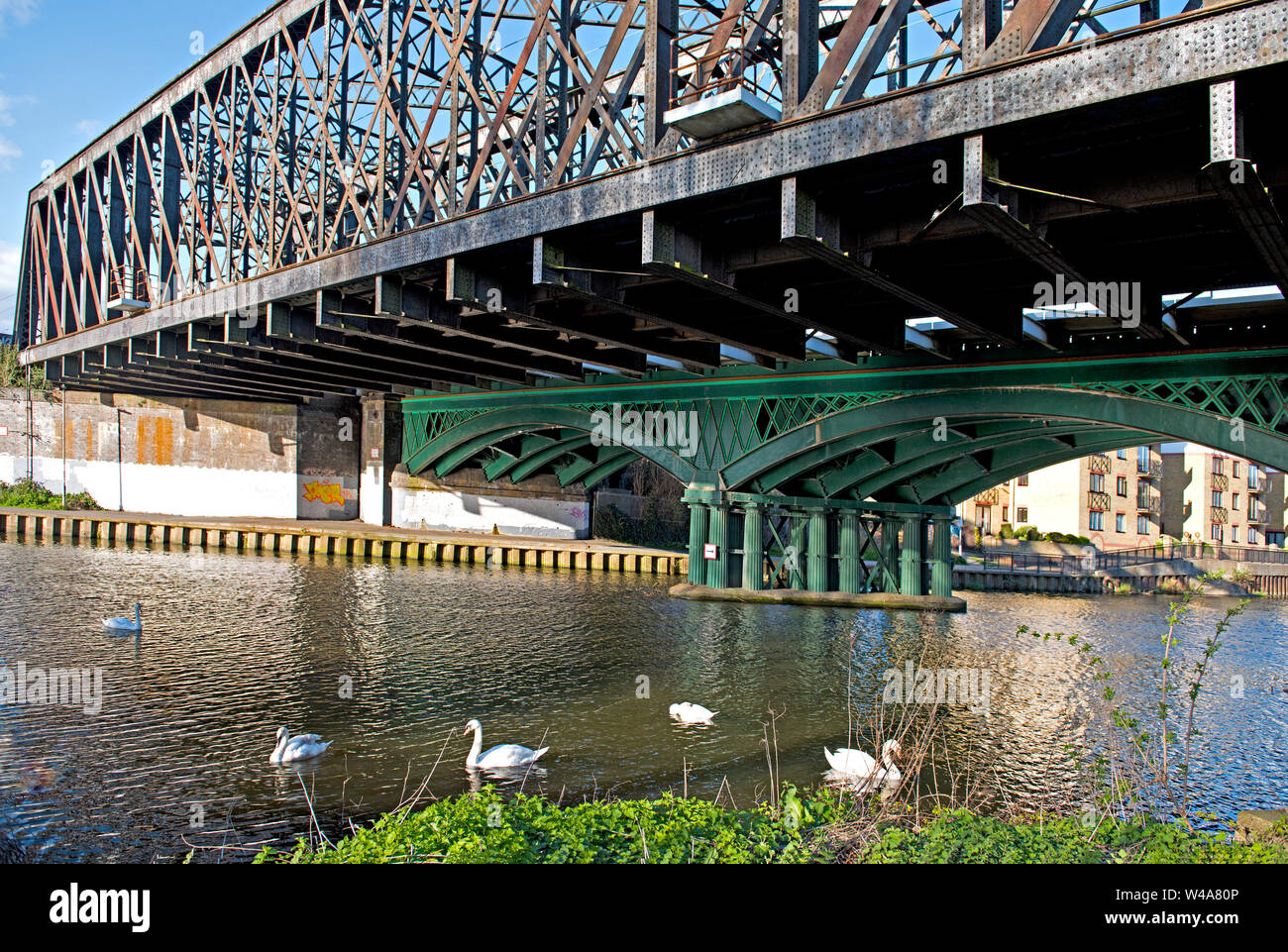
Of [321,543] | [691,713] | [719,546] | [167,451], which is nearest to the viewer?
[691,713]

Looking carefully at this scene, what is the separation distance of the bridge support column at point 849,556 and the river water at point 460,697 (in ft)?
7.17

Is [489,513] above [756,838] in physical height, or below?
above

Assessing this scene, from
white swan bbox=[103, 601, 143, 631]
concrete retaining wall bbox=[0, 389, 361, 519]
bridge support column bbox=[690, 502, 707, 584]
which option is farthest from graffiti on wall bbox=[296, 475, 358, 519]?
white swan bbox=[103, 601, 143, 631]

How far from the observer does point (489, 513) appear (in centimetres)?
5378

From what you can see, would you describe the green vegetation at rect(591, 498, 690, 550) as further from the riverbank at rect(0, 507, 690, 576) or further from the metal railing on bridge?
the metal railing on bridge

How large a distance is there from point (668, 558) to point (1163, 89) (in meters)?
36.7

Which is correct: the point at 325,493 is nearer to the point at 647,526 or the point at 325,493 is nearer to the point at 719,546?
the point at 647,526

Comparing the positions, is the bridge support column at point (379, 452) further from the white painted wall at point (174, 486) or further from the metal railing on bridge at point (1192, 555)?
the metal railing on bridge at point (1192, 555)

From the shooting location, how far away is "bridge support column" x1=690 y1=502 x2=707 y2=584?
107 ft

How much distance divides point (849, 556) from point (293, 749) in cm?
2403

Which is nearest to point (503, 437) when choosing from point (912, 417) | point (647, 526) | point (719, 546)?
point (719, 546)

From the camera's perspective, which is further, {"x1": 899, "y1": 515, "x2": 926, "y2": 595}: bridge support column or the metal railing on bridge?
the metal railing on bridge

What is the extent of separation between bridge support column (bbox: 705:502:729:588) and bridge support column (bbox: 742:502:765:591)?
664 mm
